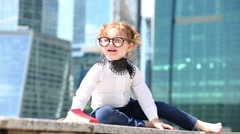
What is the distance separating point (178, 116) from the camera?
182 inches

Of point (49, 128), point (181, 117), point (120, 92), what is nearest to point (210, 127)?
point (181, 117)

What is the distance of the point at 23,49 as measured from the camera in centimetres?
9975

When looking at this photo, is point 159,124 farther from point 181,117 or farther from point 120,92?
point 120,92

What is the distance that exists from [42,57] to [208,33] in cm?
4223

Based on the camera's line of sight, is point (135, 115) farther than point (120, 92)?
Yes

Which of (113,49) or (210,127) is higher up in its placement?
(113,49)

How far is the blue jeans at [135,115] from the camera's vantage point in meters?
4.31

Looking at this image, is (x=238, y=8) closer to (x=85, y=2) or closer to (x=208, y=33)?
(x=208, y=33)

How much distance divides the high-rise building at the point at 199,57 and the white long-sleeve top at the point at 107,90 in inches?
2397

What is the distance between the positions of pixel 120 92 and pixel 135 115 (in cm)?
30

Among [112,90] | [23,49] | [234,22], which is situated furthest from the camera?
[23,49]

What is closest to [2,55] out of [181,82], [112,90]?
[181,82]

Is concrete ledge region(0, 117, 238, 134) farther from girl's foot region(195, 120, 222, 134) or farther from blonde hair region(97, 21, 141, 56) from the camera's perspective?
blonde hair region(97, 21, 141, 56)

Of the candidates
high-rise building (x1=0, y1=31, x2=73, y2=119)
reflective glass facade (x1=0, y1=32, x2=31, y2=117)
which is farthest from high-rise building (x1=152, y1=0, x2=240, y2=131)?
reflective glass facade (x1=0, y1=32, x2=31, y2=117)
